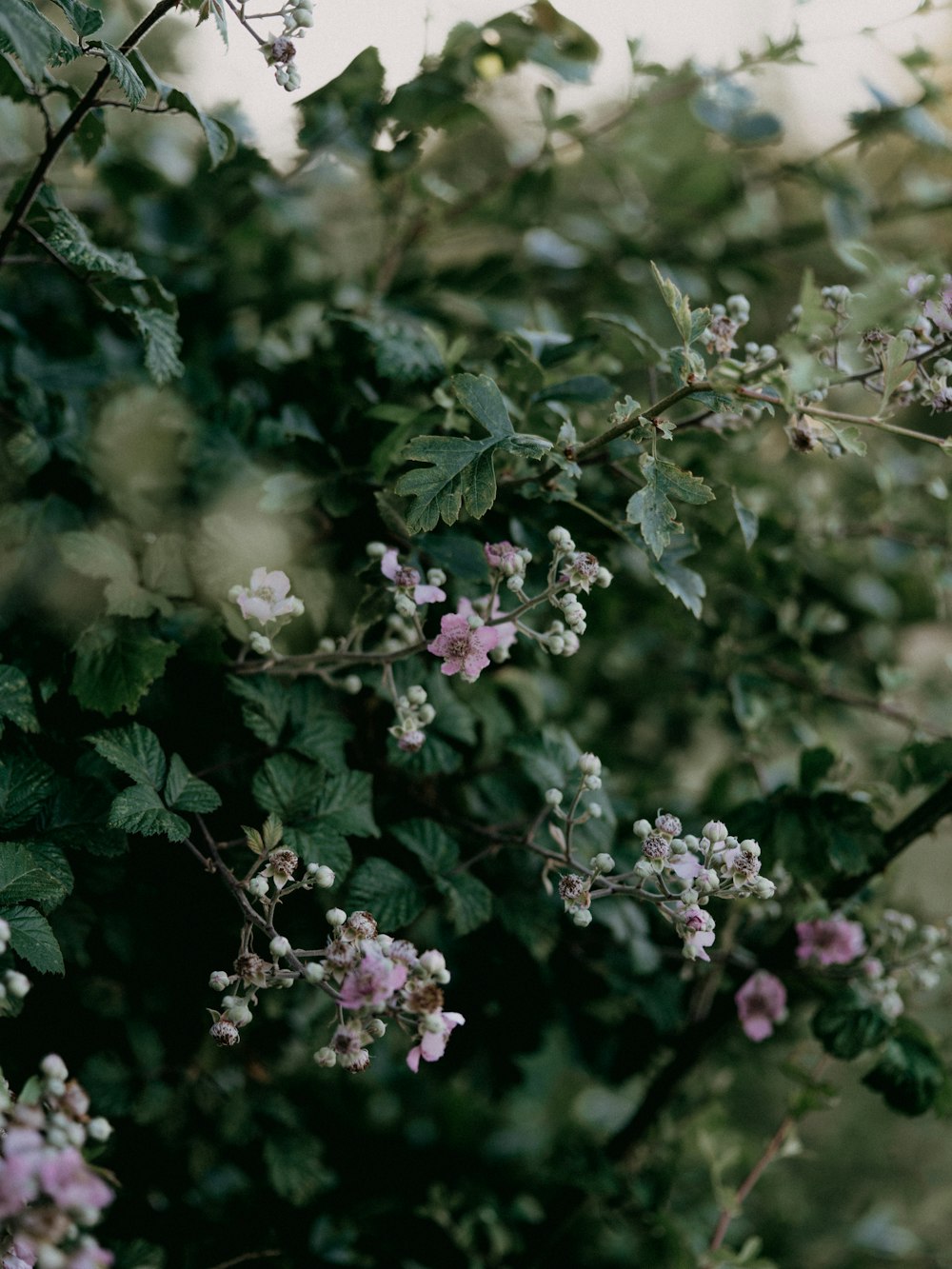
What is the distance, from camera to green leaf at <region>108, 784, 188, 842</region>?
0.67 metres

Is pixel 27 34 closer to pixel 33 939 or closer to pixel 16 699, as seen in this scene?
pixel 16 699

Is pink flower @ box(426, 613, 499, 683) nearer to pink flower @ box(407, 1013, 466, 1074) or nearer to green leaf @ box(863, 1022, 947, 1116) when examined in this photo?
pink flower @ box(407, 1013, 466, 1074)

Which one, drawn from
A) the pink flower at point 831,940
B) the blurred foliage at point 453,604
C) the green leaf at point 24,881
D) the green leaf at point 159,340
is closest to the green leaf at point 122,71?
the blurred foliage at point 453,604

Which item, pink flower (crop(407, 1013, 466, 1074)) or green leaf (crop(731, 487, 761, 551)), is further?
green leaf (crop(731, 487, 761, 551))

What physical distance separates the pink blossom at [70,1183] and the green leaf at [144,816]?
210 millimetres

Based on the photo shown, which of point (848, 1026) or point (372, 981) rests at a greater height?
point (372, 981)

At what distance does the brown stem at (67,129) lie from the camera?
67cm

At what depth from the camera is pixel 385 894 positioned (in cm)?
80

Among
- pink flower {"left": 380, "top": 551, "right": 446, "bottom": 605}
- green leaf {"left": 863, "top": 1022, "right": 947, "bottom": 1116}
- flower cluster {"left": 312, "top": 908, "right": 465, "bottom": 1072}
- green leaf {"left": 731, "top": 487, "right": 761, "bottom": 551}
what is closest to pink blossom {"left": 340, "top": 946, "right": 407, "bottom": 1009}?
flower cluster {"left": 312, "top": 908, "right": 465, "bottom": 1072}

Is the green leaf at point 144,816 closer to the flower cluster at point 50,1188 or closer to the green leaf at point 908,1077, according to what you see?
the flower cluster at point 50,1188

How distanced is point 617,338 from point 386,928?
0.61 metres

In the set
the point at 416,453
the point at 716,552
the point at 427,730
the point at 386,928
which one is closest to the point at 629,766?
the point at 716,552

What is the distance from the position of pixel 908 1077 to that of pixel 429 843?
0.50 metres

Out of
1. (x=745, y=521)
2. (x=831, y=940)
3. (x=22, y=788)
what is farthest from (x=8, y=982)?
(x=831, y=940)
